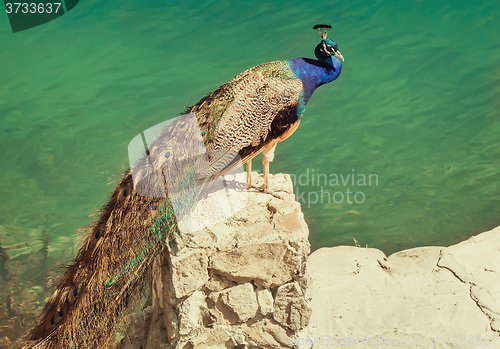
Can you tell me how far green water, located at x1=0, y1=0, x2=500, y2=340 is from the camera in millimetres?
5152

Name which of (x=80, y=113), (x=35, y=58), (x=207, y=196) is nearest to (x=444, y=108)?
(x=207, y=196)

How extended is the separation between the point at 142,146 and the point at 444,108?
16.0 feet

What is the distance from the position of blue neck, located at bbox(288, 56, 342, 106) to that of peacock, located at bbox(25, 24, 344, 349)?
60 millimetres

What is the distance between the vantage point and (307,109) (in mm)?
5699

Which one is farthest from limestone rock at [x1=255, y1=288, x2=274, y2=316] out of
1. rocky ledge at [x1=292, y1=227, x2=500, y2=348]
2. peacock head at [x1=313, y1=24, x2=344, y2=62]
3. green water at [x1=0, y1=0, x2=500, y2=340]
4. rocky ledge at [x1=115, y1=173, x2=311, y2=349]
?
green water at [x1=0, y1=0, x2=500, y2=340]

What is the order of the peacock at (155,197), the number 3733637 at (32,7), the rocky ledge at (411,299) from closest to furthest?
the peacock at (155,197) < the rocky ledge at (411,299) < the number 3733637 at (32,7)

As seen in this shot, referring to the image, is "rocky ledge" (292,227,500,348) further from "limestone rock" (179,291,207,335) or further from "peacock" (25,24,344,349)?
"peacock" (25,24,344,349)

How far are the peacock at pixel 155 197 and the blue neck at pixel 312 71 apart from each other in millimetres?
60

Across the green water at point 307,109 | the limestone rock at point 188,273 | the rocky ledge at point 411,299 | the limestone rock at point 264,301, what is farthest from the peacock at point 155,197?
the green water at point 307,109

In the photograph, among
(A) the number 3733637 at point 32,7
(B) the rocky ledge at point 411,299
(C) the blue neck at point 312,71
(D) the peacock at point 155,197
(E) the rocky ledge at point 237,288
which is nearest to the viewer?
(D) the peacock at point 155,197

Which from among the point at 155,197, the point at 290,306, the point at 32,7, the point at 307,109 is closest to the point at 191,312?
the point at 290,306

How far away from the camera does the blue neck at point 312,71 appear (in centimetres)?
318

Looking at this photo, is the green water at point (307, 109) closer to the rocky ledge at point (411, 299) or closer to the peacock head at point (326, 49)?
the rocky ledge at point (411, 299)

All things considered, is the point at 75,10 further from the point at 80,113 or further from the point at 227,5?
the point at 227,5
